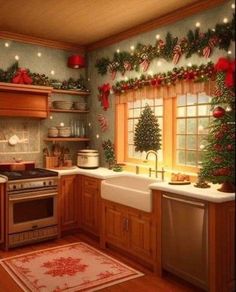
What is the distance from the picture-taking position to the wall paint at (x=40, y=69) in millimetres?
4801

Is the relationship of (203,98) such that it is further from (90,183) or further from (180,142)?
(90,183)

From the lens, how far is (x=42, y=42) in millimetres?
5051

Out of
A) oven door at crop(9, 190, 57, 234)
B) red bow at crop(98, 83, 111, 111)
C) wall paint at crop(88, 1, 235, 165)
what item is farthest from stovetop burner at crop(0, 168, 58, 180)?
red bow at crop(98, 83, 111, 111)

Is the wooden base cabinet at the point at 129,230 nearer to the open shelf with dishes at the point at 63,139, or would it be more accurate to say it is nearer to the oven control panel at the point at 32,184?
the oven control panel at the point at 32,184

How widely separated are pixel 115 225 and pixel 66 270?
808 mm

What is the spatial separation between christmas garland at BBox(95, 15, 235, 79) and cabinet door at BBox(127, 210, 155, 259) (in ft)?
6.02

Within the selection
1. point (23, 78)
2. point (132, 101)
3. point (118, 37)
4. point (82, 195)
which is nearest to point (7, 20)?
point (23, 78)

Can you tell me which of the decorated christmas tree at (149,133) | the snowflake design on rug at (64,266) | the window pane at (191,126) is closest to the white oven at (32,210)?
the snowflake design on rug at (64,266)

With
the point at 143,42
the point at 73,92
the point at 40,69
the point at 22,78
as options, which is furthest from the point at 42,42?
the point at 143,42

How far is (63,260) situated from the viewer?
3771 millimetres

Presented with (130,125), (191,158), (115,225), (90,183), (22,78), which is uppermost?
(22,78)

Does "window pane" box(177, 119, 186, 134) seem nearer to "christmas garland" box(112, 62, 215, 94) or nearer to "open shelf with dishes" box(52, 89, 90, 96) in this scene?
"christmas garland" box(112, 62, 215, 94)

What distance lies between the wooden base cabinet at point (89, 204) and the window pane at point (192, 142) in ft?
4.09

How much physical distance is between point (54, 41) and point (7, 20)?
986 mm
